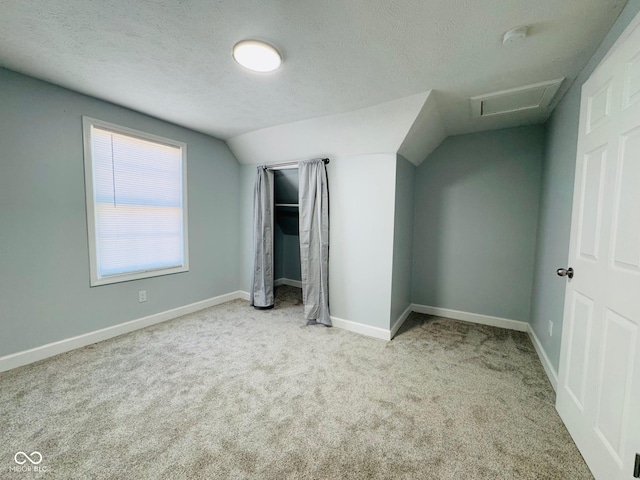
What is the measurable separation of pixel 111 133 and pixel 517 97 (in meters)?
3.76

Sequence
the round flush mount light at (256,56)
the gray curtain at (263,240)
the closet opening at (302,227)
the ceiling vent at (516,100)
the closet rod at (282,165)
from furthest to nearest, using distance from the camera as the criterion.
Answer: the gray curtain at (263,240)
the closet rod at (282,165)
the closet opening at (302,227)
the ceiling vent at (516,100)
the round flush mount light at (256,56)

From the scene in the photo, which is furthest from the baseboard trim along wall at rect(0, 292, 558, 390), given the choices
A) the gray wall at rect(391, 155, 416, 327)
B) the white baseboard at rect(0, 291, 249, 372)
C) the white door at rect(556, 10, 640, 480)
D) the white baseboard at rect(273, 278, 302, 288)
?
the white baseboard at rect(273, 278, 302, 288)

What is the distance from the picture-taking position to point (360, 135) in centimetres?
255

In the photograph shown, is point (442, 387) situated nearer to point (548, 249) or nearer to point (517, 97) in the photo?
point (548, 249)

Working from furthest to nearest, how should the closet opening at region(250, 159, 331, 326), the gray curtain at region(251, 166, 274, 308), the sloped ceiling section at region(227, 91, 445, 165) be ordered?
the gray curtain at region(251, 166, 274, 308) < the closet opening at region(250, 159, 331, 326) < the sloped ceiling section at region(227, 91, 445, 165)

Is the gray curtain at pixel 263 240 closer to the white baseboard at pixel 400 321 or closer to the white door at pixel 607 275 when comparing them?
the white baseboard at pixel 400 321

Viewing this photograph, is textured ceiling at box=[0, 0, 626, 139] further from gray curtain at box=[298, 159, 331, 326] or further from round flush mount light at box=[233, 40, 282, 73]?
gray curtain at box=[298, 159, 331, 326]

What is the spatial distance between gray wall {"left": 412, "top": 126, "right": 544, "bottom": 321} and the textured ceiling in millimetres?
938

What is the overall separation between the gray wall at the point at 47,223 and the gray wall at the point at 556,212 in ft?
12.5

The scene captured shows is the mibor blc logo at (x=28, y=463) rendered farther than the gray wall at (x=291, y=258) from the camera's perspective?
No

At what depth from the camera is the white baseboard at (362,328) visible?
2668mm

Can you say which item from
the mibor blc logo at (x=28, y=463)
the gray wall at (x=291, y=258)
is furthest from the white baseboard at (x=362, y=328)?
the mibor blc logo at (x=28, y=463)

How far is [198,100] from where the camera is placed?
2.32 m

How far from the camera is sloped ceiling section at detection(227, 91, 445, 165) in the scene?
2242mm
